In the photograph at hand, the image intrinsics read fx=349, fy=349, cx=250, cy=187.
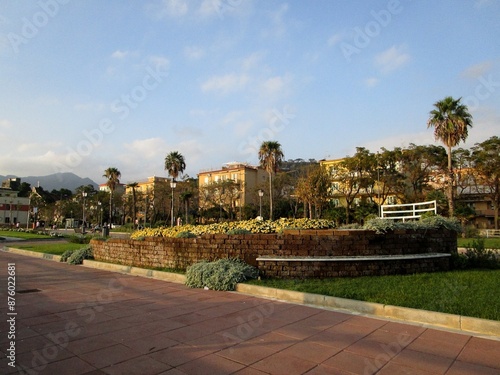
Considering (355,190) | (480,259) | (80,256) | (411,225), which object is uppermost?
(355,190)

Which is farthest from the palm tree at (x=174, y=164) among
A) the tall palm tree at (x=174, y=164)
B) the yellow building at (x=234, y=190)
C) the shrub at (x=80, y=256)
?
the shrub at (x=80, y=256)

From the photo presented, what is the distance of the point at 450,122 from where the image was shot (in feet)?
92.2

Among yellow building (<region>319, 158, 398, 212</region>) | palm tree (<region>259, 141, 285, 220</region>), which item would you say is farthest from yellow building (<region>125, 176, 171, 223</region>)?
yellow building (<region>319, 158, 398, 212</region>)

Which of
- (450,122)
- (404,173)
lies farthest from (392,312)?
(404,173)

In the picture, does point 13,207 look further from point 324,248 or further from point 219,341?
point 219,341

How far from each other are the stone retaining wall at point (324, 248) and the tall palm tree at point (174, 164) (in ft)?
126

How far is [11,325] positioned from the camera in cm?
550

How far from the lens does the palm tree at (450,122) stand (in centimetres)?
2789

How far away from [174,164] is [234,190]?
1371cm

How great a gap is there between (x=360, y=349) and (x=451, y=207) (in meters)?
29.2

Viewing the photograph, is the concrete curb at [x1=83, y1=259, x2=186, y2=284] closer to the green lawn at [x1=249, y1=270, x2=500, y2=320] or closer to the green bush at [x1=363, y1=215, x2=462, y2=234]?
the green lawn at [x1=249, y1=270, x2=500, y2=320]

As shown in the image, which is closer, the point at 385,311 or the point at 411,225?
the point at 385,311

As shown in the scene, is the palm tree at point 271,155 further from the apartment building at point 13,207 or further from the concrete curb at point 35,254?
the apartment building at point 13,207

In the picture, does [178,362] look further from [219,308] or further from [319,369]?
[219,308]
